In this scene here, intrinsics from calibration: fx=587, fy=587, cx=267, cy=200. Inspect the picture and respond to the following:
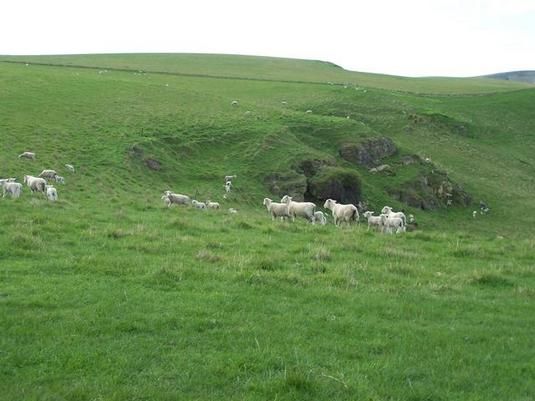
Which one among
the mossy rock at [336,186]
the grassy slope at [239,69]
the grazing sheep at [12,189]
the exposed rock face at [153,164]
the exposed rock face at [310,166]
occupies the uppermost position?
the grassy slope at [239,69]

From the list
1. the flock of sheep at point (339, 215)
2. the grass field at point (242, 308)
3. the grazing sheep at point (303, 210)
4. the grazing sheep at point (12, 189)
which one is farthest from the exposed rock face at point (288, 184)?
the grazing sheep at point (12, 189)

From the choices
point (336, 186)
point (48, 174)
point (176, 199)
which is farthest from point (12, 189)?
point (336, 186)

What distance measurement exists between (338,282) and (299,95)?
69.5 meters

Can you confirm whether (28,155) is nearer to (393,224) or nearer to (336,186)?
(336,186)

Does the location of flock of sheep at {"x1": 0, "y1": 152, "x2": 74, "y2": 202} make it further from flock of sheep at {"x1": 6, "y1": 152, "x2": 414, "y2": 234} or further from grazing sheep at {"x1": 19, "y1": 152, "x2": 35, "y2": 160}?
grazing sheep at {"x1": 19, "y1": 152, "x2": 35, "y2": 160}

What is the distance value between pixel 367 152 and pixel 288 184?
1406 cm

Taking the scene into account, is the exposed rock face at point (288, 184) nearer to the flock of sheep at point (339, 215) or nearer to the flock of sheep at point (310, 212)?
the flock of sheep at point (310, 212)

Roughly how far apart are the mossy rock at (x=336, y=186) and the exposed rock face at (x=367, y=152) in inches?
325

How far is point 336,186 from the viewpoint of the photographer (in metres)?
45.2

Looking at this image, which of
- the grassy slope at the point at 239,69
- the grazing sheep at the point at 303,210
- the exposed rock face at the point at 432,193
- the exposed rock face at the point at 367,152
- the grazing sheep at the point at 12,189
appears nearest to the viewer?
the grazing sheep at the point at 12,189

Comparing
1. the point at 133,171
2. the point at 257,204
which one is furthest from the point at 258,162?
the point at 133,171

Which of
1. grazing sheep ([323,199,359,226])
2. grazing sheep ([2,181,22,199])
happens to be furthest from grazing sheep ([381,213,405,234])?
grazing sheep ([2,181,22,199])

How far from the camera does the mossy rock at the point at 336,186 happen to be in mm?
44938

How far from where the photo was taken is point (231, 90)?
81.5 m
